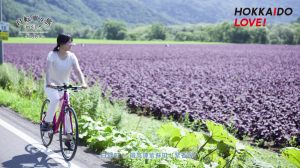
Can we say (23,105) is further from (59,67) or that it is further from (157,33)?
(157,33)

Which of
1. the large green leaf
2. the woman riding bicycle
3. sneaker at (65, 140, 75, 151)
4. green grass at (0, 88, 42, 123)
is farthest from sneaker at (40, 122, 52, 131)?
the large green leaf

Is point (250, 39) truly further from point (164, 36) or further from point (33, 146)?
point (33, 146)

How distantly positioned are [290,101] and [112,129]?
7060 millimetres

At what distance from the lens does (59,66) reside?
6695 millimetres

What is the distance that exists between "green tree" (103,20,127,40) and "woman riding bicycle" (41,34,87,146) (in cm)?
10056

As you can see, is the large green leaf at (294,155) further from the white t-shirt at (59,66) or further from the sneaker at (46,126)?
the sneaker at (46,126)

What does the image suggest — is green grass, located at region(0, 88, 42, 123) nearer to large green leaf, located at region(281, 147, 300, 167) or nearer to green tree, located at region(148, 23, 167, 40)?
large green leaf, located at region(281, 147, 300, 167)

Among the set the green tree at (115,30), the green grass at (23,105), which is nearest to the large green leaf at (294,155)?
the green grass at (23,105)

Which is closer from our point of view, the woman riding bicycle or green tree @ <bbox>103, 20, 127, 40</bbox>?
the woman riding bicycle

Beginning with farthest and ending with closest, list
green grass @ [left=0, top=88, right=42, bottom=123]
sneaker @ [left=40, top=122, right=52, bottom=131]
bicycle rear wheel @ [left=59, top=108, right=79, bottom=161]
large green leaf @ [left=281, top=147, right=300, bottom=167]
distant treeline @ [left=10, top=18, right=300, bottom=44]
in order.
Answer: distant treeline @ [left=10, top=18, right=300, bottom=44]
green grass @ [left=0, top=88, right=42, bottom=123]
sneaker @ [left=40, top=122, right=52, bottom=131]
bicycle rear wheel @ [left=59, top=108, right=79, bottom=161]
large green leaf @ [left=281, top=147, right=300, bottom=167]

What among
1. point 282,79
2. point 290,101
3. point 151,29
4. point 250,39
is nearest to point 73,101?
point 290,101

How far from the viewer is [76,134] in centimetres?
635

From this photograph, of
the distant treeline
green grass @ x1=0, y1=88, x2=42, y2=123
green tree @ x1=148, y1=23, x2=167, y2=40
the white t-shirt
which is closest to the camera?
the white t-shirt

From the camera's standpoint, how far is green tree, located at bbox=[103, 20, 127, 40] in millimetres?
108056
